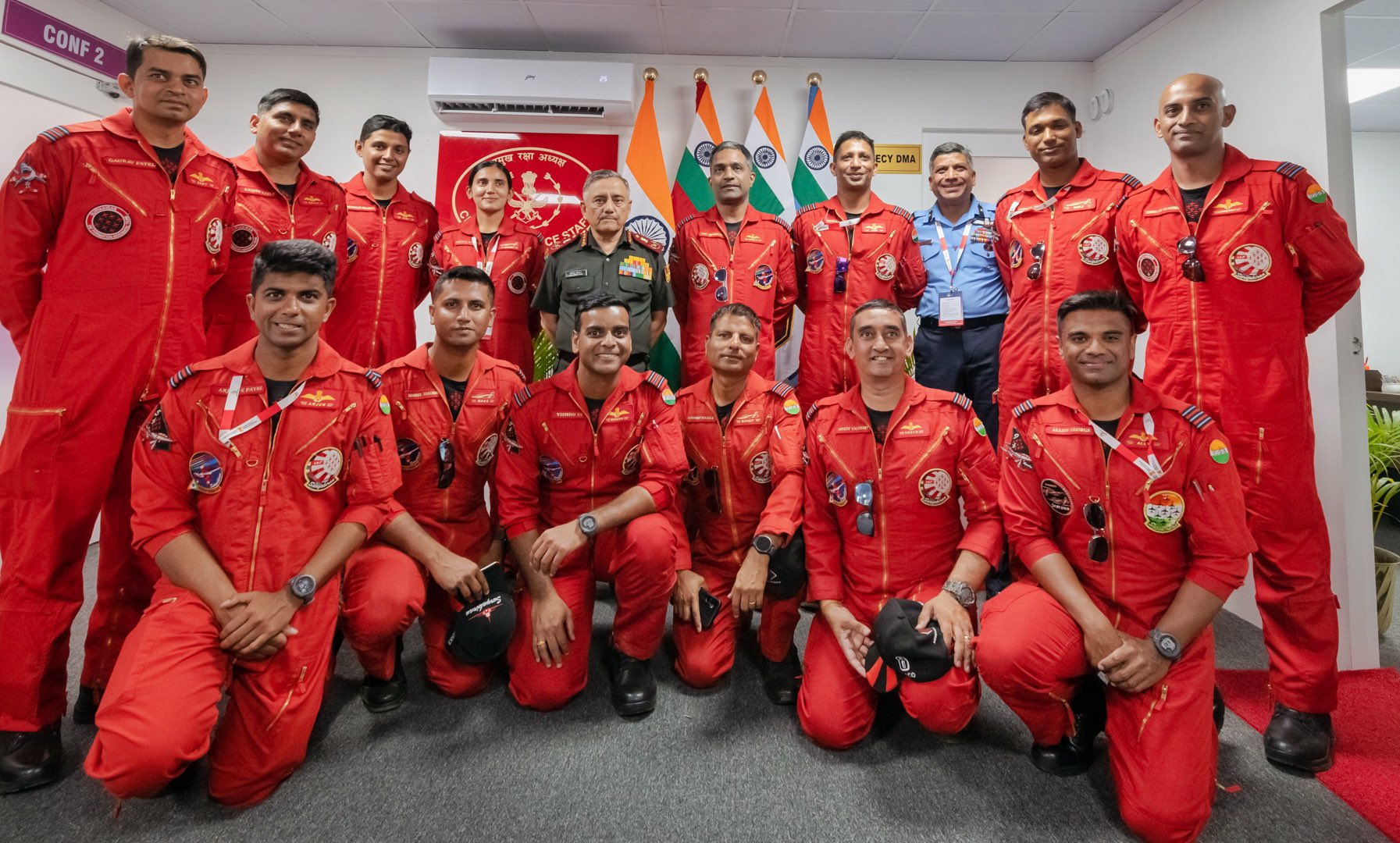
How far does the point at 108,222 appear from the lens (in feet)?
6.06

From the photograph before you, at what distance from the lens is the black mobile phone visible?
221 centimetres

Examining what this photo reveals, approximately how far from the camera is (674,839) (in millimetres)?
1494

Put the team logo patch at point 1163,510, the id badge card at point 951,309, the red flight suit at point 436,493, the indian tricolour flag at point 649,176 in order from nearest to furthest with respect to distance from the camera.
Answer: the team logo patch at point 1163,510 < the red flight suit at point 436,493 < the id badge card at point 951,309 < the indian tricolour flag at point 649,176

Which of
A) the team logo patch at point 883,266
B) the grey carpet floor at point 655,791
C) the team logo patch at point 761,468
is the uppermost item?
the team logo patch at point 883,266

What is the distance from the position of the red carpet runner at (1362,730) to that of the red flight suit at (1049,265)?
1.20 meters

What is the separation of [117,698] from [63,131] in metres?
1.65

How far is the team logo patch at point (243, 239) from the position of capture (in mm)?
2393

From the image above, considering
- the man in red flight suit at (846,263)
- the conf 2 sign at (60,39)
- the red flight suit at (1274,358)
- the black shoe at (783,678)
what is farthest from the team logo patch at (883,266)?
the conf 2 sign at (60,39)

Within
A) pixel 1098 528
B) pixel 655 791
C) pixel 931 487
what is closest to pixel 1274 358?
pixel 1098 528

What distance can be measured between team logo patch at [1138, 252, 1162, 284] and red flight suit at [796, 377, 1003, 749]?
0.79m

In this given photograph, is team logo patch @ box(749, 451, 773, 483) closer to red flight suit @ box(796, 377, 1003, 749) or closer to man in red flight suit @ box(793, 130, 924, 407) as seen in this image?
red flight suit @ box(796, 377, 1003, 749)

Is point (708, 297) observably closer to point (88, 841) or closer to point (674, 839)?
point (674, 839)

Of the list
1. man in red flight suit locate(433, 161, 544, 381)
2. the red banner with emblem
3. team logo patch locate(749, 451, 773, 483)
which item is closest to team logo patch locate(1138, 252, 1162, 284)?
team logo patch locate(749, 451, 773, 483)

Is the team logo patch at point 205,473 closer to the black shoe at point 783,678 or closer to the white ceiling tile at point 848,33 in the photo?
the black shoe at point 783,678
